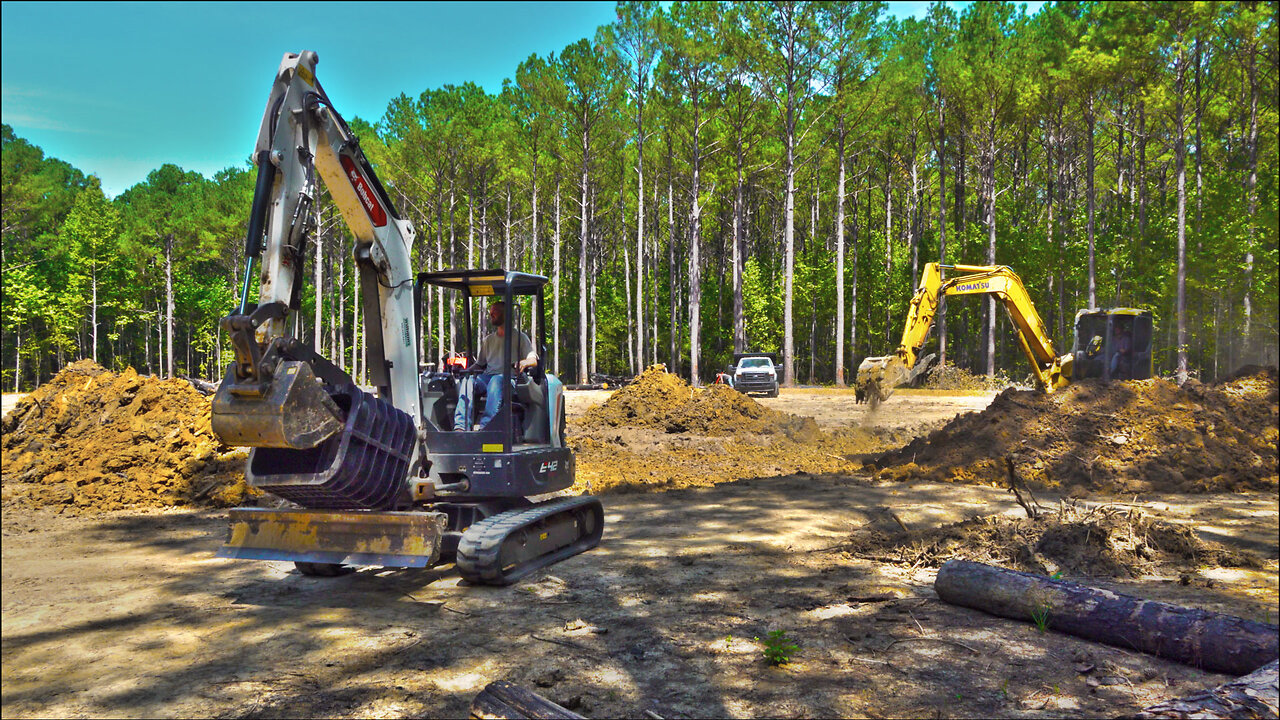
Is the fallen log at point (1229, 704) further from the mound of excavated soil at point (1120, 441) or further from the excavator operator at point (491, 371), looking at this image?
the mound of excavated soil at point (1120, 441)

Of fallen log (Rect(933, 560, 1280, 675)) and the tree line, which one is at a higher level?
the tree line

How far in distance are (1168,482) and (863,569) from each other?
23.3 feet

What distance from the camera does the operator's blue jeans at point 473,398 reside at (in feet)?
22.0

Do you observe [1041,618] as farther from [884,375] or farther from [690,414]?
[690,414]

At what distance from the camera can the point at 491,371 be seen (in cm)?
688

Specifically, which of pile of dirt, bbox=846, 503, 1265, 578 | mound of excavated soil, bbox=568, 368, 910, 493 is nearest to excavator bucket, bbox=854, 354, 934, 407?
mound of excavated soil, bbox=568, 368, 910, 493

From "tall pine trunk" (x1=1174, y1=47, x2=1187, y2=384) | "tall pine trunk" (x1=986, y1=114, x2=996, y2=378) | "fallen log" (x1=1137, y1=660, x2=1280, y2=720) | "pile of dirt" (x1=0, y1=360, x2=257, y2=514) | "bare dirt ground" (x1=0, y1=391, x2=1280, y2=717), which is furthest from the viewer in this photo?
"tall pine trunk" (x1=986, y1=114, x2=996, y2=378)

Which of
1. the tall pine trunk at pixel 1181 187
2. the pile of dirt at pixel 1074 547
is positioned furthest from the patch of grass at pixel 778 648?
the tall pine trunk at pixel 1181 187

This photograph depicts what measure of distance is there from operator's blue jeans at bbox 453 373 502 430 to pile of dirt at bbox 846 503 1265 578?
12.5ft

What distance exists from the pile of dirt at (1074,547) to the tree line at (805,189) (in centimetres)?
1660

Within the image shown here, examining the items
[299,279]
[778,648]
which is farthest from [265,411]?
[778,648]

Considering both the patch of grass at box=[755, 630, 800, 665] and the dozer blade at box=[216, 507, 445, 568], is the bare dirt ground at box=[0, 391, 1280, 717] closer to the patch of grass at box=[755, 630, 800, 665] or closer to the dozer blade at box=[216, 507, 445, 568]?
the patch of grass at box=[755, 630, 800, 665]

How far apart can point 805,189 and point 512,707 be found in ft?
154

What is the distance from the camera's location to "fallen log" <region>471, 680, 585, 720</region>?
10.3ft
